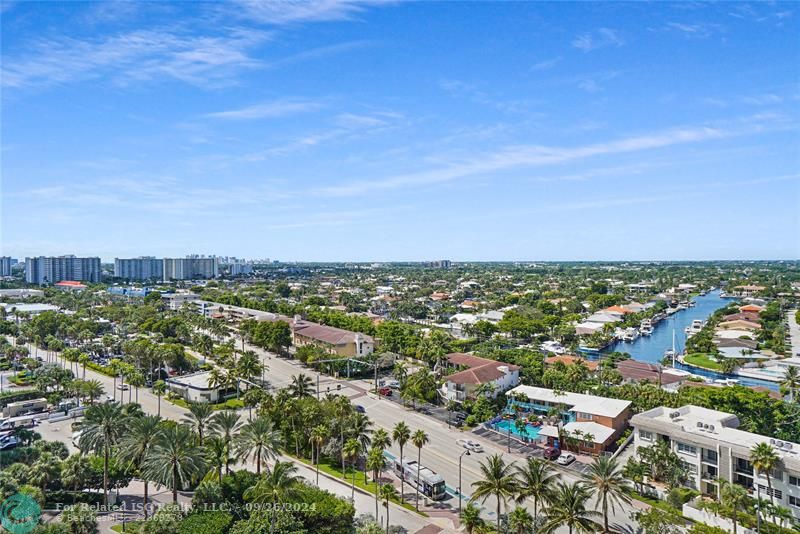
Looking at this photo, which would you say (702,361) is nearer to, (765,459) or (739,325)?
(739,325)

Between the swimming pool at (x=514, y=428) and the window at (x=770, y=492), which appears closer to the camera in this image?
the window at (x=770, y=492)

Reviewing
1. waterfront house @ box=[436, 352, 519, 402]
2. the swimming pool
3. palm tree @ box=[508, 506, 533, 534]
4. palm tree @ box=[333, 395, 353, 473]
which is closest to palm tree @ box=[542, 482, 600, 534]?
palm tree @ box=[508, 506, 533, 534]

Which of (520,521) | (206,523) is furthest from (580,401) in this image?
(206,523)

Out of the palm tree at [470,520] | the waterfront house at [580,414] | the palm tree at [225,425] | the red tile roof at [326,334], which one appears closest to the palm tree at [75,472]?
the palm tree at [225,425]

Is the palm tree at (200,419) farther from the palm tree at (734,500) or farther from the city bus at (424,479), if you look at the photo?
the palm tree at (734,500)

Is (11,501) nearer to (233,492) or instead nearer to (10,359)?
(233,492)

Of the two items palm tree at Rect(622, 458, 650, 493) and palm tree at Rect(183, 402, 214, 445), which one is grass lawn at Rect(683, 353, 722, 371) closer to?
palm tree at Rect(622, 458, 650, 493)
